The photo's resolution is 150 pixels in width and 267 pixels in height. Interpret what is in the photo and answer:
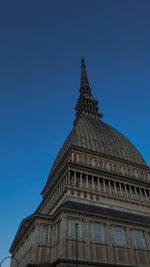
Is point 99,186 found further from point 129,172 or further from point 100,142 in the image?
point 100,142

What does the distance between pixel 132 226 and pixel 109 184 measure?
502 inches

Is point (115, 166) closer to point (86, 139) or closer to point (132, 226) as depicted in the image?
point (86, 139)

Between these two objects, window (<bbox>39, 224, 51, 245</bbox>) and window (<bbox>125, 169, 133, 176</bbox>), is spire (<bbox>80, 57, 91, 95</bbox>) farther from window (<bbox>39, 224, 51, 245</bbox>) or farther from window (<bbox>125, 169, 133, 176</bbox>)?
window (<bbox>39, 224, 51, 245</bbox>)

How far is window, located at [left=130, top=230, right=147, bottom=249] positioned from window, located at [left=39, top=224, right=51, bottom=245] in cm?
1262

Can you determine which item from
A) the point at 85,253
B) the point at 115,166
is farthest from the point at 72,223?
the point at 115,166

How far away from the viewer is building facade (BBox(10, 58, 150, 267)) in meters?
31.0

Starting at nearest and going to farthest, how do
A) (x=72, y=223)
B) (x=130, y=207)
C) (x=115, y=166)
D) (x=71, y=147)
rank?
(x=72, y=223) → (x=130, y=207) → (x=71, y=147) → (x=115, y=166)

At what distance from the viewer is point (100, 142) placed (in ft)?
199

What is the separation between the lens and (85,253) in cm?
2998

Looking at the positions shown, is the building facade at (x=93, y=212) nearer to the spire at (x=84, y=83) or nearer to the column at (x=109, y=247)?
the column at (x=109, y=247)

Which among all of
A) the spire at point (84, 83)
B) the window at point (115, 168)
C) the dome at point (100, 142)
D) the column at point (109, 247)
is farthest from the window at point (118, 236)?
the spire at point (84, 83)

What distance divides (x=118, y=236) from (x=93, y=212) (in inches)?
198

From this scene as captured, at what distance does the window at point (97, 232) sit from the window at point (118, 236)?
4.83ft

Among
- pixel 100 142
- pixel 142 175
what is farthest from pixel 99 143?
pixel 142 175
